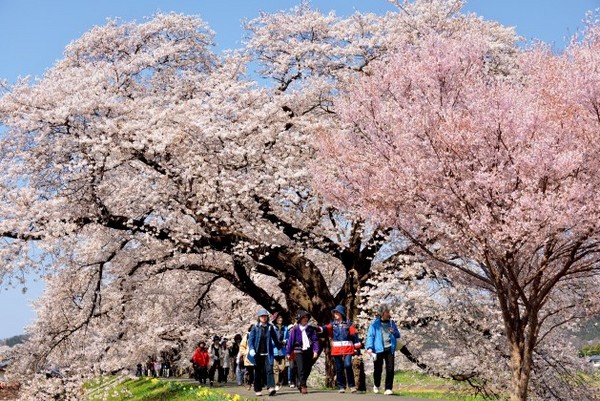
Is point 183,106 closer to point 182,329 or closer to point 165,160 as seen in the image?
point 165,160

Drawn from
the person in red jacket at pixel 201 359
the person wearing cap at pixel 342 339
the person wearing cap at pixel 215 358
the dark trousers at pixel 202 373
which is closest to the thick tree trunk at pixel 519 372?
the person wearing cap at pixel 342 339

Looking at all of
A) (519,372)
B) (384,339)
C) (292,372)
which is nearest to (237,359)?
(292,372)

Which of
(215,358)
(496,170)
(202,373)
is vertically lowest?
(202,373)

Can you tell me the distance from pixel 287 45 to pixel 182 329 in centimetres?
1097

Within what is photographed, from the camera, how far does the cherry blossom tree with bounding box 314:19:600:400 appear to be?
14.0 m

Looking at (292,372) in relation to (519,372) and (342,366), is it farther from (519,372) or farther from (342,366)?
(519,372)

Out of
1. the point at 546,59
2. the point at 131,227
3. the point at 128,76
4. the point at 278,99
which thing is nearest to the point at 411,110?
the point at 546,59

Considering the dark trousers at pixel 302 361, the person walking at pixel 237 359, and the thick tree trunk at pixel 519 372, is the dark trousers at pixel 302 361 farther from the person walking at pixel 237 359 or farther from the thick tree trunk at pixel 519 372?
the person walking at pixel 237 359

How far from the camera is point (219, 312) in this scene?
33.9 meters

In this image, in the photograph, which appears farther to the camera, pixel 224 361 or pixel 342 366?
pixel 224 361

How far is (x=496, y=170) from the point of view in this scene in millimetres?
14641

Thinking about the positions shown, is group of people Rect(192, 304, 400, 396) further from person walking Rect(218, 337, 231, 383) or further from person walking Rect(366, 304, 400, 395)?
person walking Rect(218, 337, 231, 383)

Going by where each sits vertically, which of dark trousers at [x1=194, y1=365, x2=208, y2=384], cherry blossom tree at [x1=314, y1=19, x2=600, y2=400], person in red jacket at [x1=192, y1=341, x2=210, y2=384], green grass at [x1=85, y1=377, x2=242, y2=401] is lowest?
green grass at [x1=85, y1=377, x2=242, y2=401]

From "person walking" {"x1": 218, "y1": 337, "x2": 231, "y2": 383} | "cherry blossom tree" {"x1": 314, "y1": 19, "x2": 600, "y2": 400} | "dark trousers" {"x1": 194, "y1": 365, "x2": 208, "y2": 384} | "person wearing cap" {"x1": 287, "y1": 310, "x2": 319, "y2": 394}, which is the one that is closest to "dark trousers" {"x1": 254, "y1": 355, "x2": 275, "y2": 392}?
"person wearing cap" {"x1": 287, "y1": 310, "x2": 319, "y2": 394}
